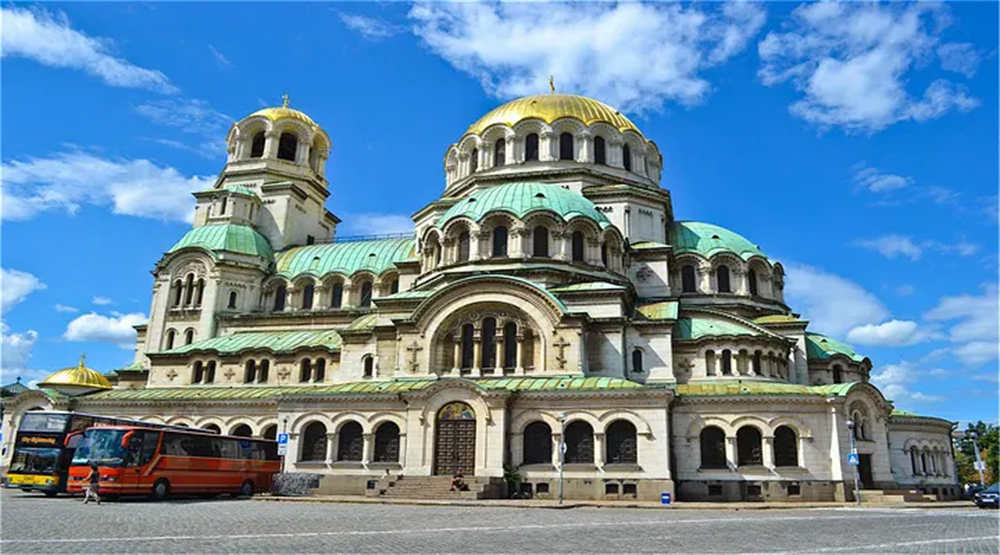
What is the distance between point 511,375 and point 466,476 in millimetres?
5443

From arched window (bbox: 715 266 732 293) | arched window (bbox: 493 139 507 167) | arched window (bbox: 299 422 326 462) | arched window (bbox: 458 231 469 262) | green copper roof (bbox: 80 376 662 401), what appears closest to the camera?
green copper roof (bbox: 80 376 662 401)

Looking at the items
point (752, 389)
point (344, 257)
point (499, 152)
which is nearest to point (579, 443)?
point (752, 389)

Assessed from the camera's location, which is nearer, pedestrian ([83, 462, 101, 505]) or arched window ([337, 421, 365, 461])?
pedestrian ([83, 462, 101, 505])

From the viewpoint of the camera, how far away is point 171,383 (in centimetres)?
4406

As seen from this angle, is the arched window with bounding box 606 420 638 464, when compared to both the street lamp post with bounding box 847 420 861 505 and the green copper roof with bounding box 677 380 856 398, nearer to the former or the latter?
the green copper roof with bounding box 677 380 856 398

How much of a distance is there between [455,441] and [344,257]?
20999 mm

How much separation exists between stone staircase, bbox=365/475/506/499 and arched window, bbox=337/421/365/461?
3.42m

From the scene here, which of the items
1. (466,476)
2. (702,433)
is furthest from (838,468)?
(466,476)

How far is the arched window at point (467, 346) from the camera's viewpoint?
35781mm

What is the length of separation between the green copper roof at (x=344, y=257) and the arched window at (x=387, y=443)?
1568 cm

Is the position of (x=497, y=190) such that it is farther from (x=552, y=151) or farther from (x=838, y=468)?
(x=838, y=468)

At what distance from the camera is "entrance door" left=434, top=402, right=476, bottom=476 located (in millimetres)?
32312

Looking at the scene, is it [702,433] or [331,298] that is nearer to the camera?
[702,433]

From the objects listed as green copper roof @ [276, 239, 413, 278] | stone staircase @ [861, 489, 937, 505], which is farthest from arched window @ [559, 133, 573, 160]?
stone staircase @ [861, 489, 937, 505]
